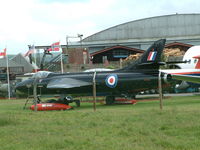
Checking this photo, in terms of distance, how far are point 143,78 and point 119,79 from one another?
1552 mm

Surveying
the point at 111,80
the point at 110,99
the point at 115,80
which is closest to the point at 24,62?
the point at 110,99

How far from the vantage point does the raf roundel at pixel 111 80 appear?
23642 millimetres

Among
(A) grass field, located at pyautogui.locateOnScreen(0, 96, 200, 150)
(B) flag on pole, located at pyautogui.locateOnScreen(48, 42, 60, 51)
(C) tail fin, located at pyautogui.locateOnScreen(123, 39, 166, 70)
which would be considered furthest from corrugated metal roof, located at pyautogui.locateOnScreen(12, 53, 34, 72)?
(A) grass field, located at pyautogui.locateOnScreen(0, 96, 200, 150)

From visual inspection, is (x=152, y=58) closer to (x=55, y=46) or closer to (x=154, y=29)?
(x=55, y=46)

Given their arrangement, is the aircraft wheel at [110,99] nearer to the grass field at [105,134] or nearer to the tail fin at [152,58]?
the tail fin at [152,58]

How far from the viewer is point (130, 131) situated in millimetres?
9594

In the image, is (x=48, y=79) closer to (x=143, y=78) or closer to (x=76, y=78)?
(x=76, y=78)

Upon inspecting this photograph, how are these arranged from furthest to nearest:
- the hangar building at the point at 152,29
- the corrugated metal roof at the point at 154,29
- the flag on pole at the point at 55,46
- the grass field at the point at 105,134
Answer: the corrugated metal roof at the point at 154,29 → the hangar building at the point at 152,29 → the flag on pole at the point at 55,46 → the grass field at the point at 105,134

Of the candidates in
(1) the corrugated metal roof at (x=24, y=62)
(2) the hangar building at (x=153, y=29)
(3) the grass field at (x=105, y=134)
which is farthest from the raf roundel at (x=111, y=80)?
(2) the hangar building at (x=153, y=29)

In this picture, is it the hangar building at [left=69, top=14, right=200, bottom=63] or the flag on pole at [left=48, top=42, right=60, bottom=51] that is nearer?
the flag on pole at [left=48, top=42, right=60, bottom=51]

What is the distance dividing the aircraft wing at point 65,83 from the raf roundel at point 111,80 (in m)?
1.26

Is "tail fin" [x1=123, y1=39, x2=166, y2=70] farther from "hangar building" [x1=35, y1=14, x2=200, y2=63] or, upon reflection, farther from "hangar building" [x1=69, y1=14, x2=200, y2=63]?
"hangar building" [x1=69, y1=14, x2=200, y2=63]

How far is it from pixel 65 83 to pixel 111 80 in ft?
9.89

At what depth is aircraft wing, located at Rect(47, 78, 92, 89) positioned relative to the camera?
23.2 meters
